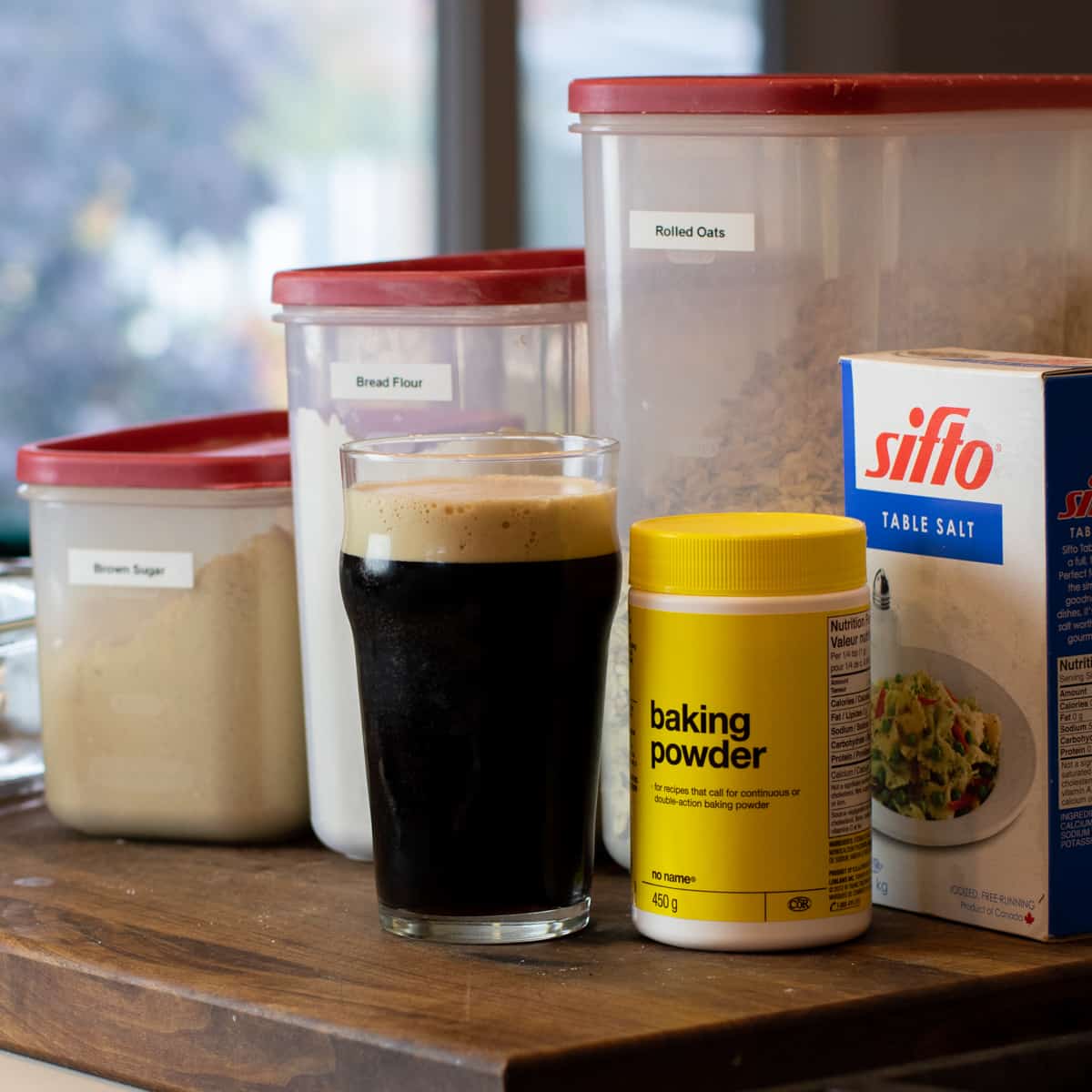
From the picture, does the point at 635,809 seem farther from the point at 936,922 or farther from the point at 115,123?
the point at 115,123

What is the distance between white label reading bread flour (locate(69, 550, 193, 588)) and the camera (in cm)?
91

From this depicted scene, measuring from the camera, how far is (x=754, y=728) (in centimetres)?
69

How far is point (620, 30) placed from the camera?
3166 mm

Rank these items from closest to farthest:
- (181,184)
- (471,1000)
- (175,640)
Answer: (471,1000) → (175,640) → (181,184)

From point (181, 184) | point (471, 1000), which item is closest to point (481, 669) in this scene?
point (471, 1000)

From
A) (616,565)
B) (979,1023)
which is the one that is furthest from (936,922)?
(616,565)

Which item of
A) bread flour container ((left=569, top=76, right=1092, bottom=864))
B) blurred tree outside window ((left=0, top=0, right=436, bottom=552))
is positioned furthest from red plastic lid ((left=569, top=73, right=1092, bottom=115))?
blurred tree outside window ((left=0, top=0, right=436, bottom=552))

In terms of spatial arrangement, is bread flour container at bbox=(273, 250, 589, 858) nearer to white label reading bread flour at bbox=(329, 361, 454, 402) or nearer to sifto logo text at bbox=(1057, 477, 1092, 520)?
white label reading bread flour at bbox=(329, 361, 454, 402)

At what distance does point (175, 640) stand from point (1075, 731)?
0.47 m

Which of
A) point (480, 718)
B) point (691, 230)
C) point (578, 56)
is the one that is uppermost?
point (578, 56)

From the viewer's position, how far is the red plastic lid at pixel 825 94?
761 mm

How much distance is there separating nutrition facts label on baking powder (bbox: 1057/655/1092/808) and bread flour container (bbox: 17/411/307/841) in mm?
414

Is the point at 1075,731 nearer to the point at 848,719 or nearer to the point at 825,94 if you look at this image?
the point at 848,719

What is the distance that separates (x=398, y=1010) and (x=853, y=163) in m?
0.42
